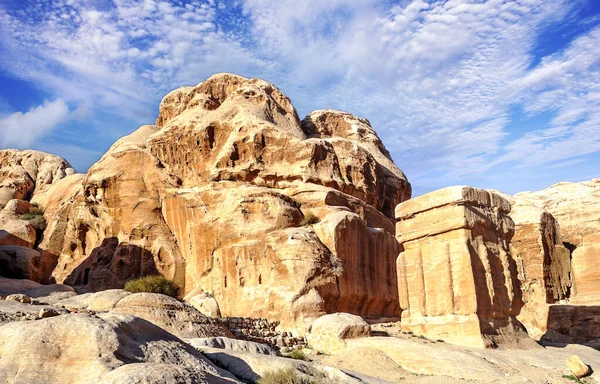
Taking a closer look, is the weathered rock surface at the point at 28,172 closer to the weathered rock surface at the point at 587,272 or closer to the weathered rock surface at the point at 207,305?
the weathered rock surface at the point at 207,305

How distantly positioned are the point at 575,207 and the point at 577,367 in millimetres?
13130

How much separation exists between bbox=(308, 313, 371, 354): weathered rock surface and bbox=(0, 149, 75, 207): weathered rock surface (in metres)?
33.7

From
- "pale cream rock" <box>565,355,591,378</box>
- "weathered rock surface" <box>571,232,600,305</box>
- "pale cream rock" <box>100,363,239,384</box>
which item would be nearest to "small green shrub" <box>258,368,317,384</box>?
"pale cream rock" <box>100,363,239,384</box>

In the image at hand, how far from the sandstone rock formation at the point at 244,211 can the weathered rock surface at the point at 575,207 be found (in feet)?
24.1

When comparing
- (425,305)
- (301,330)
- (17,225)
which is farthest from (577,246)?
(17,225)

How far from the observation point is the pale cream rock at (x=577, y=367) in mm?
11031

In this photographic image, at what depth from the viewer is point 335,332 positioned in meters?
13.6

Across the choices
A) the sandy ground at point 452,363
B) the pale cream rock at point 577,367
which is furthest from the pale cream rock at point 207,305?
the pale cream rock at point 577,367

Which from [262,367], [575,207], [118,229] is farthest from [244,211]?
[262,367]

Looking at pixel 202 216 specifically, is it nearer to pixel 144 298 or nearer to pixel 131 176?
pixel 131 176

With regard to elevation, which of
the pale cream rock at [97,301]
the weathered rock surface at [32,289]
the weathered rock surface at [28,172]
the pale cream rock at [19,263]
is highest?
the weathered rock surface at [28,172]

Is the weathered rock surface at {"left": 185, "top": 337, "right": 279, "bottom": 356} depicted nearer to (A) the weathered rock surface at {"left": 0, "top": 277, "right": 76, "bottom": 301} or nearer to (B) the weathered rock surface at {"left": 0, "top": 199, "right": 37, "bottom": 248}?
(A) the weathered rock surface at {"left": 0, "top": 277, "right": 76, "bottom": 301}

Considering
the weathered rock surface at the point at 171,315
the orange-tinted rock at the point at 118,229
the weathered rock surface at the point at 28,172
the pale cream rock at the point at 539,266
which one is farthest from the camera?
the weathered rock surface at the point at 28,172

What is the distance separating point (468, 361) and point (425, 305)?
374 centimetres
